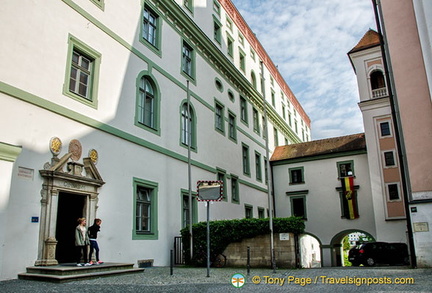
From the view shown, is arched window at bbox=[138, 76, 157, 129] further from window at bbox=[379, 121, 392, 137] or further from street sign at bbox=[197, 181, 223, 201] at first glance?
window at bbox=[379, 121, 392, 137]

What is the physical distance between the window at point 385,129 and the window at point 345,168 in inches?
148

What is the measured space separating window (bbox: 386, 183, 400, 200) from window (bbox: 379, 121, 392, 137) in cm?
368

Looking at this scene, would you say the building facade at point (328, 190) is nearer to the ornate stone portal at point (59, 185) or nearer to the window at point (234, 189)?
the window at point (234, 189)

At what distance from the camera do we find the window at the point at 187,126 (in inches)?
794

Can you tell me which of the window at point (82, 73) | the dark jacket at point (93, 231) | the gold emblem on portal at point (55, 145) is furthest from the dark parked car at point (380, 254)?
the gold emblem on portal at point (55, 145)

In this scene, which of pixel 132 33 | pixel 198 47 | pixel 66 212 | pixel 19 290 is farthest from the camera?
pixel 198 47

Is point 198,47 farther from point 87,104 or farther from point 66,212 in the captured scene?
point 66,212

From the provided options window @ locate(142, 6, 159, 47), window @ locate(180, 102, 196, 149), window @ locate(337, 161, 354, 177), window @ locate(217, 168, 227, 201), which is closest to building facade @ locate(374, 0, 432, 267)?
window @ locate(180, 102, 196, 149)

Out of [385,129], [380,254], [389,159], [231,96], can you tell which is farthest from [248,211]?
[385,129]

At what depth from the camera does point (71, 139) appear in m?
13.1

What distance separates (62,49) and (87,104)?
199 centimetres

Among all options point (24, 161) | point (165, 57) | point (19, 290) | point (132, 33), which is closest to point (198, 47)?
point (165, 57)

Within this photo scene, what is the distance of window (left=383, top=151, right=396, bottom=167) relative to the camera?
92.8 feet

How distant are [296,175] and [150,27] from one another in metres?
19.8
